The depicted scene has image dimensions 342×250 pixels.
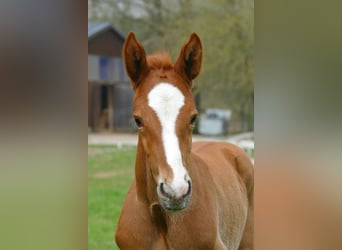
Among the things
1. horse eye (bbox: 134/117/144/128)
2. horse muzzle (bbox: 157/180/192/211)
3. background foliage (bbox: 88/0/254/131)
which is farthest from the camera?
background foliage (bbox: 88/0/254/131)

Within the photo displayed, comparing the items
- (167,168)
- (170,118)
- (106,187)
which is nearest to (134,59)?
(170,118)

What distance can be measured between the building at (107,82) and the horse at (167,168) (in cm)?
6

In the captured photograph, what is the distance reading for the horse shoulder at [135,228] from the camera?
1.06 metres

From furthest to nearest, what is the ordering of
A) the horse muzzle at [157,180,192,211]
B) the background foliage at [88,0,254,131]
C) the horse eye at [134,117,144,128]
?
the background foliage at [88,0,254,131]
the horse eye at [134,117,144,128]
the horse muzzle at [157,180,192,211]

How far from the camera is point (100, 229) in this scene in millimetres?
1074

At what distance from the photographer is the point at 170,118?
936mm

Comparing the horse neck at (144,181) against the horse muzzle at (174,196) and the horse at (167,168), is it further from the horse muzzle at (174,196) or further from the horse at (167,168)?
the horse muzzle at (174,196)

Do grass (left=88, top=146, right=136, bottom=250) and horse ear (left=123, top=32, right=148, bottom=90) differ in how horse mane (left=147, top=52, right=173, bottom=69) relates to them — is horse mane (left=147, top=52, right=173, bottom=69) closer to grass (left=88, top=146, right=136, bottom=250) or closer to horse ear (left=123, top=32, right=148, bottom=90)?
horse ear (left=123, top=32, right=148, bottom=90)

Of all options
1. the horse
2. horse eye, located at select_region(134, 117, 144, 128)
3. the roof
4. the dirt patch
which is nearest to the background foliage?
the roof

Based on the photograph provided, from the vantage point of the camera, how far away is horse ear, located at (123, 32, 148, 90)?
0.98 meters

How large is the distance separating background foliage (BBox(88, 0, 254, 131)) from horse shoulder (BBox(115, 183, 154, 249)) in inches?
16.5

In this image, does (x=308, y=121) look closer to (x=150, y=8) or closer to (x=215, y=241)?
(x=215, y=241)

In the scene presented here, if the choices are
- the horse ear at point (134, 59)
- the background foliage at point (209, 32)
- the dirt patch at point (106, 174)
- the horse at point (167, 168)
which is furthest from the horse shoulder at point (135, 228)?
the background foliage at point (209, 32)

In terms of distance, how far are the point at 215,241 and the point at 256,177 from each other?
0.32 metres
